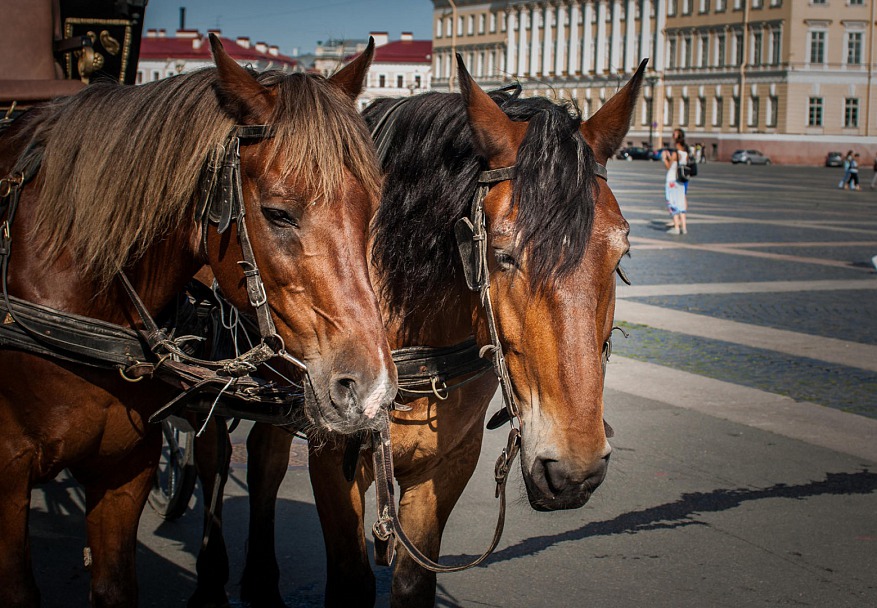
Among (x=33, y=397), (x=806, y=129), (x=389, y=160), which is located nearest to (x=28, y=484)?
(x=33, y=397)

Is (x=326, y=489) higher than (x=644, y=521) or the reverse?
higher

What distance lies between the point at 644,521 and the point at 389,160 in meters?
2.79

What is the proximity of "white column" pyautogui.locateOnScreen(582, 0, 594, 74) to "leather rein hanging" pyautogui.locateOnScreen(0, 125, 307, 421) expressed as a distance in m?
93.2

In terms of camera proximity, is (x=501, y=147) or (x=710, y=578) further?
(x=710, y=578)

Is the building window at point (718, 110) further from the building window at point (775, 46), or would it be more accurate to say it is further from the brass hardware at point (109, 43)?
the brass hardware at point (109, 43)

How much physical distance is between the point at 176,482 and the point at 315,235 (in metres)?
3.25

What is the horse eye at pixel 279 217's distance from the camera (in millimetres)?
2779

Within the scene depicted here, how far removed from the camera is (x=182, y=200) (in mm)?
3045

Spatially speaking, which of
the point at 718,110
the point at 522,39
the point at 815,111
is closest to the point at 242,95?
the point at 815,111

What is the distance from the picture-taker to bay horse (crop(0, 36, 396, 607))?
9.04 feet

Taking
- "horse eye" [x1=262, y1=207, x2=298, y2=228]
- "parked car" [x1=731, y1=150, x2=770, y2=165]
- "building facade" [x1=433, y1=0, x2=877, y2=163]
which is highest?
"building facade" [x1=433, y1=0, x2=877, y2=163]

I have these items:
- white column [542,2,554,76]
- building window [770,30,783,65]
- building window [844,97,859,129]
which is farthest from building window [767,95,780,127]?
white column [542,2,554,76]

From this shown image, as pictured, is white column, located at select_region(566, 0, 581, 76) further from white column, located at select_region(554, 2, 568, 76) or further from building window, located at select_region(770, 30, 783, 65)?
building window, located at select_region(770, 30, 783, 65)

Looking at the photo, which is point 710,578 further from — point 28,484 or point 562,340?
point 28,484
